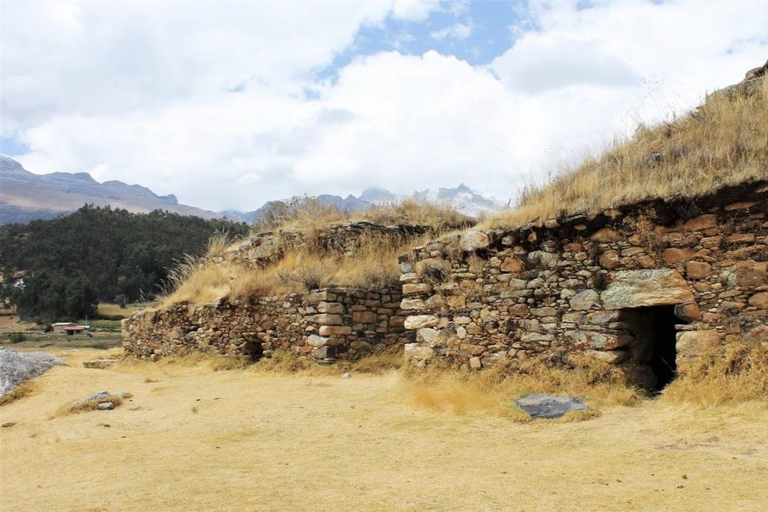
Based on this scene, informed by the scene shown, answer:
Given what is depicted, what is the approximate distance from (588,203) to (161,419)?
638 cm

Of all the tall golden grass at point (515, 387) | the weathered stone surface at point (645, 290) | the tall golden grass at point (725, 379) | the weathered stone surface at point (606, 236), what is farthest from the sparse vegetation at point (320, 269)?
the tall golden grass at point (725, 379)

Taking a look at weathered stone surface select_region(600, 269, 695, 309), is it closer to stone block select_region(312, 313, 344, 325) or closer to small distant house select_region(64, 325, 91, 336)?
stone block select_region(312, 313, 344, 325)

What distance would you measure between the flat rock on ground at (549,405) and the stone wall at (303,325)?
15.9ft

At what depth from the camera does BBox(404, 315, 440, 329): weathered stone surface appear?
359 inches

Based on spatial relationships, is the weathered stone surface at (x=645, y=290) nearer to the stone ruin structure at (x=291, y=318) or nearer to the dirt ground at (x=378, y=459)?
the dirt ground at (x=378, y=459)

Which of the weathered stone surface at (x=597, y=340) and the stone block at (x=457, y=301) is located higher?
the stone block at (x=457, y=301)

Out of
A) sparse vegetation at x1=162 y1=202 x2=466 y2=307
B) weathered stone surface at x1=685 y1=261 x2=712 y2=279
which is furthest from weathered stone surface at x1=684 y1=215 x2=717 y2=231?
sparse vegetation at x1=162 y1=202 x2=466 y2=307

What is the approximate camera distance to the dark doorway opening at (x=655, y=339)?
7.37 meters

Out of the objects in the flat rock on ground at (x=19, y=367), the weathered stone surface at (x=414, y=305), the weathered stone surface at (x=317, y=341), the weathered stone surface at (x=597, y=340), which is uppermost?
the weathered stone surface at (x=414, y=305)

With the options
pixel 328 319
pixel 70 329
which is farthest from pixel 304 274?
pixel 70 329

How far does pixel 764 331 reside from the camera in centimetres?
613

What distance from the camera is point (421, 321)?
9.27 meters

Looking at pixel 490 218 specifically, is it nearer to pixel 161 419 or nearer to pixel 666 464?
pixel 666 464

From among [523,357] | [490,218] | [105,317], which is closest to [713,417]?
[523,357]
